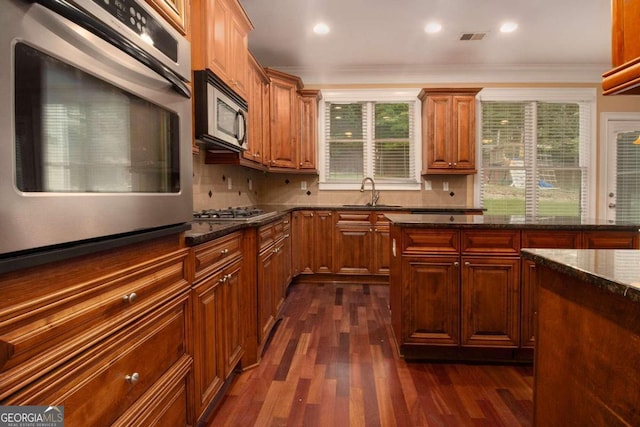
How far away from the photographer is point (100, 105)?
0.83m

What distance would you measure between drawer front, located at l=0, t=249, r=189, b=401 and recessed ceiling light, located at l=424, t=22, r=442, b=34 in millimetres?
3514

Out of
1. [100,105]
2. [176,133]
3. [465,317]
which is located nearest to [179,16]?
[176,133]

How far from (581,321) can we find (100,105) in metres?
1.41

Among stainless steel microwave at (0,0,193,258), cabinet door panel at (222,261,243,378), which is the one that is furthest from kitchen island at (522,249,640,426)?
cabinet door panel at (222,261,243,378)

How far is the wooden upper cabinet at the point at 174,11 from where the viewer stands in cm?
117

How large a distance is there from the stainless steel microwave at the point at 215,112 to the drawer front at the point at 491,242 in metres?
1.65

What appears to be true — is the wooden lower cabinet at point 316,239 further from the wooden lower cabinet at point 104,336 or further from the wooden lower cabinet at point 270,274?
the wooden lower cabinet at point 104,336

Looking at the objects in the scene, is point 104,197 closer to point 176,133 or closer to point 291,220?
point 176,133

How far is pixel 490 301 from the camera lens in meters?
2.16

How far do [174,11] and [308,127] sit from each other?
3230 mm

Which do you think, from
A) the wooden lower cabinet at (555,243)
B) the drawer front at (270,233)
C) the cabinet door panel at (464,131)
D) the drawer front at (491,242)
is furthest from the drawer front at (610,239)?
the cabinet door panel at (464,131)

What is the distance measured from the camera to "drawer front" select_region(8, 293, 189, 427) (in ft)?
2.39

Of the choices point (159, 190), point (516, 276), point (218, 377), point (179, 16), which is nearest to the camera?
point (159, 190)

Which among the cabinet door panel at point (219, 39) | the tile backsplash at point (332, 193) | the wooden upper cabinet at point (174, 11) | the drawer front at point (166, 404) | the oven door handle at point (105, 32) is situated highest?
the cabinet door panel at point (219, 39)
